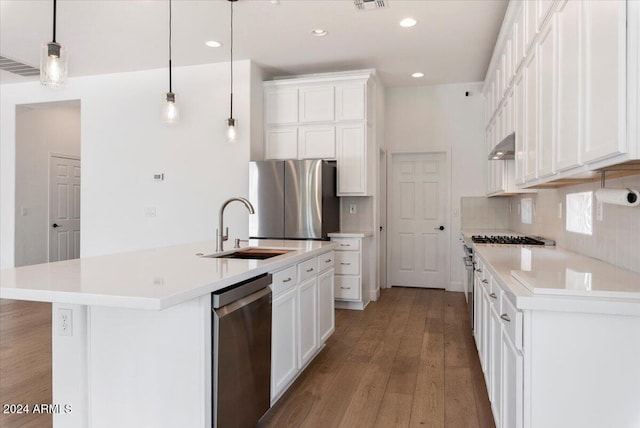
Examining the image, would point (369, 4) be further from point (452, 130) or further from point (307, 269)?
point (452, 130)

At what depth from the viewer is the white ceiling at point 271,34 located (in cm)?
370

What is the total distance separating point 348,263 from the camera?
4953 mm

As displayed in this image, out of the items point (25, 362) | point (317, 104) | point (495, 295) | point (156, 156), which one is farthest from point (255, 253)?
point (156, 156)

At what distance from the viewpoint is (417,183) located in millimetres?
6285

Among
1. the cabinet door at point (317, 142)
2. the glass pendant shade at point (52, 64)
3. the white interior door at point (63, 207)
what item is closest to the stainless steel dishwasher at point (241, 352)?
the glass pendant shade at point (52, 64)

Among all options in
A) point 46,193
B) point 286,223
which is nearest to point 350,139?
point 286,223

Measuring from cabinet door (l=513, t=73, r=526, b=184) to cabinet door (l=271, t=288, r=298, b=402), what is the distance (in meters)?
1.82

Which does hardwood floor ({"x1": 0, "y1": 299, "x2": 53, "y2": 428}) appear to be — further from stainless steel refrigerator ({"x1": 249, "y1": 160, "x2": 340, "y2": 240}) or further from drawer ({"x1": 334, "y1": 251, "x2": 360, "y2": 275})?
drawer ({"x1": 334, "y1": 251, "x2": 360, "y2": 275})

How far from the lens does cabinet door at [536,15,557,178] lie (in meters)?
2.16

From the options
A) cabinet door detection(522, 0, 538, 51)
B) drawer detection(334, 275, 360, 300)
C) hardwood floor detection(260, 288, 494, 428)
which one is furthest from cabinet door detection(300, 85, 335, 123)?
Answer: cabinet door detection(522, 0, 538, 51)

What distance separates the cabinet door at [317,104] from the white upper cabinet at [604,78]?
142 inches

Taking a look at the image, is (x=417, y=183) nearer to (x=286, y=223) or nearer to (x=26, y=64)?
(x=286, y=223)

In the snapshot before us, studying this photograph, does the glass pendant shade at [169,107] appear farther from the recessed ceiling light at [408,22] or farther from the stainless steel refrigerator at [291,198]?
the recessed ceiling light at [408,22]

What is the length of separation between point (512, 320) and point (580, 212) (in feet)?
4.60
